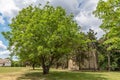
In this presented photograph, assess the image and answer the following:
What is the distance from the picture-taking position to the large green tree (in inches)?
1142

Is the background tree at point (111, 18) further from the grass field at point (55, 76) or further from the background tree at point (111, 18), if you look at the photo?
the grass field at point (55, 76)

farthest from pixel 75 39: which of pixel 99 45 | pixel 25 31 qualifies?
pixel 99 45

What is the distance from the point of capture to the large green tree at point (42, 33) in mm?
29000

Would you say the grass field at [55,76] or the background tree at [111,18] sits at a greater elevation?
the background tree at [111,18]

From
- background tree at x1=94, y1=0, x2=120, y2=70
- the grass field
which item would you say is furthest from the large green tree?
background tree at x1=94, y1=0, x2=120, y2=70

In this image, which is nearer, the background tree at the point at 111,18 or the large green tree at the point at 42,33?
the background tree at the point at 111,18

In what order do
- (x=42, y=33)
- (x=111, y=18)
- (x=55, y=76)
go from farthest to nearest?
(x=55, y=76) < (x=42, y=33) < (x=111, y=18)

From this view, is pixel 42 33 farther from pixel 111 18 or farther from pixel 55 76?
pixel 111 18

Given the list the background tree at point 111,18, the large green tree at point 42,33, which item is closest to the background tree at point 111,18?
the background tree at point 111,18

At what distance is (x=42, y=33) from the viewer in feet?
95.7

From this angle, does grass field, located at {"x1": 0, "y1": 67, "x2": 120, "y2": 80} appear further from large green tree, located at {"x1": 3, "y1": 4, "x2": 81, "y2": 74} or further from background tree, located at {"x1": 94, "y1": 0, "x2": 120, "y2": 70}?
background tree, located at {"x1": 94, "y1": 0, "x2": 120, "y2": 70}

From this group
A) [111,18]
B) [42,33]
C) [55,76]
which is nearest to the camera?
[111,18]

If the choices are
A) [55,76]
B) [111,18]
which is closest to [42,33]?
[55,76]

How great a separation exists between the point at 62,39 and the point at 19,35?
19.2ft
